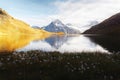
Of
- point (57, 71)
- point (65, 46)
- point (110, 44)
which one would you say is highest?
point (57, 71)

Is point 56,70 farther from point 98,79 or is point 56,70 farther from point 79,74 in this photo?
point 98,79

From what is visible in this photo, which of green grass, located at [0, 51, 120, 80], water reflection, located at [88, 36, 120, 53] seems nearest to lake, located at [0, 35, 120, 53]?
water reflection, located at [88, 36, 120, 53]

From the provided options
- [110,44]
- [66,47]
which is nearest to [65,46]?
[66,47]

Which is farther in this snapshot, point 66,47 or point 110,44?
point 110,44

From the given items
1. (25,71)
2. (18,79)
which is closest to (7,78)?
(18,79)

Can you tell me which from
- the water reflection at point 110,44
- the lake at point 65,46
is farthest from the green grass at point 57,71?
the water reflection at point 110,44

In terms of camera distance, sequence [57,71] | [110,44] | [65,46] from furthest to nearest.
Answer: [110,44], [65,46], [57,71]

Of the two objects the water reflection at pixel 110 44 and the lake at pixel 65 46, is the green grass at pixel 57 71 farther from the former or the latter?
the water reflection at pixel 110 44

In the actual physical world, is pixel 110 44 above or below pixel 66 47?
above

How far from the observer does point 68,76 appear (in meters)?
12.9

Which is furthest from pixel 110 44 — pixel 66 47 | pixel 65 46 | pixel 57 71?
pixel 57 71

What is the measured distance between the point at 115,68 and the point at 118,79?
2647 millimetres

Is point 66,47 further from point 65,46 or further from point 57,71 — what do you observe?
point 57,71

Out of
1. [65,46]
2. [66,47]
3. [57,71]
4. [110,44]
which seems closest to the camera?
[57,71]
